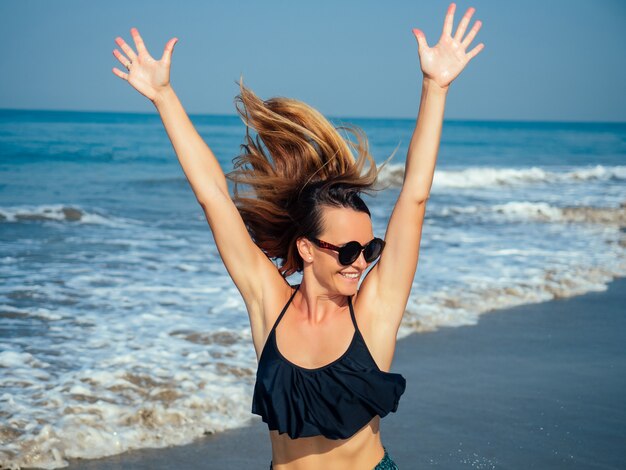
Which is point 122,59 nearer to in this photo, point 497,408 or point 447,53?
point 447,53

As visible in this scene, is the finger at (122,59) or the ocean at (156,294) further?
the ocean at (156,294)

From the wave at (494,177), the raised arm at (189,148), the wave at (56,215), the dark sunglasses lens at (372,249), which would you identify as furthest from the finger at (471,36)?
the wave at (494,177)

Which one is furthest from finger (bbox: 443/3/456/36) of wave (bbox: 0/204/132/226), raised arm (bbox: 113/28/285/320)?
wave (bbox: 0/204/132/226)

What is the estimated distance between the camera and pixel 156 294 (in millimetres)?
8867

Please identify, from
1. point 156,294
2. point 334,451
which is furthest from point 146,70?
point 156,294

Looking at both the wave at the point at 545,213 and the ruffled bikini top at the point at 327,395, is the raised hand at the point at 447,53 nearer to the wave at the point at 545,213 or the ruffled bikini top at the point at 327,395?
the ruffled bikini top at the point at 327,395

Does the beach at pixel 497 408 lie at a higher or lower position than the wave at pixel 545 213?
lower

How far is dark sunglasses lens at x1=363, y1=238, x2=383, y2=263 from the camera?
2990mm

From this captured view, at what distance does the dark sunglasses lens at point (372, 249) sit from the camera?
299cm

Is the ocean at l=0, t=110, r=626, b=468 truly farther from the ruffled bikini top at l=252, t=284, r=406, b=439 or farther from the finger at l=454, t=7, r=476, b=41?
the finger at l=454, t=7, r=476, b=41

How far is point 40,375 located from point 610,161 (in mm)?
40245

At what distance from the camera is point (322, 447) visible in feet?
10.0

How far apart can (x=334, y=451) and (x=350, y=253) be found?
2.31 ft

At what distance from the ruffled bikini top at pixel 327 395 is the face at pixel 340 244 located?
10.0 inches
